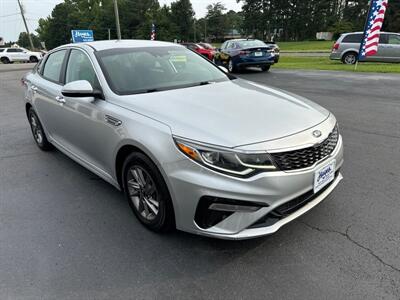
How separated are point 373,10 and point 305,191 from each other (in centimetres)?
1252

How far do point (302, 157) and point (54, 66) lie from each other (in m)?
3.60

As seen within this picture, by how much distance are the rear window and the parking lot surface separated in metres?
14.1

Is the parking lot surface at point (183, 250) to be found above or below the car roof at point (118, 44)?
below

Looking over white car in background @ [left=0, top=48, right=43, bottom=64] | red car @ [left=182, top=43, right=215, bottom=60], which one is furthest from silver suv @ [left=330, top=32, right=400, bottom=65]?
white car in background @ [left=0, top=48, right=43, bottom=64]

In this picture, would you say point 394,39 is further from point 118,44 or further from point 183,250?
point 183,250

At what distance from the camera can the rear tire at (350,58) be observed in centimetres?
1614

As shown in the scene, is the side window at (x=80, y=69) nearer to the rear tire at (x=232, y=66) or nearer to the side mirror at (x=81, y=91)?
the side mirror at (x=81, y=91)

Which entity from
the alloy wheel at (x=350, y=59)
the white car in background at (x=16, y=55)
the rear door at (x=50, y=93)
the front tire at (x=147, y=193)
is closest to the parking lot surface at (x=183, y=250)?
the front tire at (x=147, y=193)

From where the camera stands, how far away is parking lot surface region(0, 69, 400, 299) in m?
2.26

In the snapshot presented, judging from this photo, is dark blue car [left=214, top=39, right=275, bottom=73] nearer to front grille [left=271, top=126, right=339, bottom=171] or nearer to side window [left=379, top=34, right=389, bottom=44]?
side window [left=379, top=34, right=389, bottom=44]

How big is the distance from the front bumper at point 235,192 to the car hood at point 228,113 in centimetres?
25

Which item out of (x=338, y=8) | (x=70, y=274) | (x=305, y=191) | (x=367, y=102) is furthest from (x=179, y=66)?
(x=338, y=8)

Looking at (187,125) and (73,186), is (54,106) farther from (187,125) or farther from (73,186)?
(187,125)

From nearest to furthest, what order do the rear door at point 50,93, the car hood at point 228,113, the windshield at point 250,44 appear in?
the car hood at point 228,113 → the rear door at point 50,93 → the windshield at point 250,44
